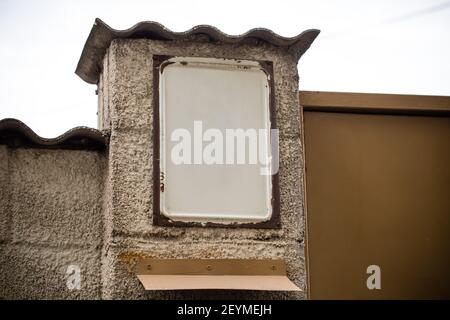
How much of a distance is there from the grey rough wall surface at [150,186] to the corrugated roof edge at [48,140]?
0.14 metres

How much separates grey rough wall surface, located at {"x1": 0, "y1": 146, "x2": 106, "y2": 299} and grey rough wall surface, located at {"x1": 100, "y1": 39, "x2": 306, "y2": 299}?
0.14 metres

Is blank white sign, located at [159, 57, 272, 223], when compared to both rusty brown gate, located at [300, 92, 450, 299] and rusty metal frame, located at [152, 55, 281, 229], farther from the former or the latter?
rusty brown gate, located at [300, 92, 450, 299]

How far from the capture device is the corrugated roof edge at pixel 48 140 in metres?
6.47

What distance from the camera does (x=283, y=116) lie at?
671cm

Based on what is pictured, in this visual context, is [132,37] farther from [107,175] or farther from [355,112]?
[355,112]

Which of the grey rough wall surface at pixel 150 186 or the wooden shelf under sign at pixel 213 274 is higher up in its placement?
the grey rough wall surface at pixel 150 186

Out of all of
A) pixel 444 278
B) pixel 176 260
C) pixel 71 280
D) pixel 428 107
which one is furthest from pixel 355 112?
pixel 71 280

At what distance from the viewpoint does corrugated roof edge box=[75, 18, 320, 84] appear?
6.57 meters

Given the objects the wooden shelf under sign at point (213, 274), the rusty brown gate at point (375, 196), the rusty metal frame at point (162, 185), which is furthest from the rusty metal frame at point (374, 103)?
the wooden shelf under sign at point (213, 274)

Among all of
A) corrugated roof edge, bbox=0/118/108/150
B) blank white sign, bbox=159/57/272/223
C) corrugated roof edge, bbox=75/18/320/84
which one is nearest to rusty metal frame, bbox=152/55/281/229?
blank white sign, bbox=159/57/272/223

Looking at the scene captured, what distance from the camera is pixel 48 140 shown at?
21.4 feet

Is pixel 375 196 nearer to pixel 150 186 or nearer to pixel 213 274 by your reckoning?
pixel 213 274

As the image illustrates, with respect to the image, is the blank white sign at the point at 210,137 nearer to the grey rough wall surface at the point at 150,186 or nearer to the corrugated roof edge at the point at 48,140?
the grey rough wall surface at the point at 150,186
